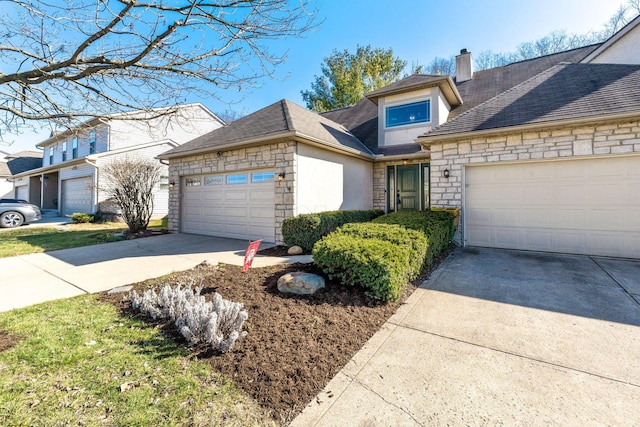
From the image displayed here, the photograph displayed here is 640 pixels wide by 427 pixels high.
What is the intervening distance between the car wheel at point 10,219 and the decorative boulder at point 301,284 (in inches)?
617

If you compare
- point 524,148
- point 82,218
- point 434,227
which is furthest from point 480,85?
point 82,218

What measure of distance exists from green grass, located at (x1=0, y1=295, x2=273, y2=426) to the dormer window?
31.7 feet

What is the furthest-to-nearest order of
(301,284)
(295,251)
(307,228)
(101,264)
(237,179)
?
(237,179) < (307,228) < (295,251) < (101,264) < (301,284)

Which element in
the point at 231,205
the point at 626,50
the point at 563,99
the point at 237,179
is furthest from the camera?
the point at 231,205

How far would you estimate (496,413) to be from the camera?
192cm

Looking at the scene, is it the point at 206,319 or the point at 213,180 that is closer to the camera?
the point at 206,319

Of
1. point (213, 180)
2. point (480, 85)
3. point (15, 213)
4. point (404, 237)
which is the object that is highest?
point (480, 85)

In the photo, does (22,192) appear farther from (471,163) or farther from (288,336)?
(471,163)

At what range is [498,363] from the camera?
2459mm

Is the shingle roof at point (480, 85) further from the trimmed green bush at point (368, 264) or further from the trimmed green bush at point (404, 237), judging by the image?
the trimmed green bush at point (368, 264)

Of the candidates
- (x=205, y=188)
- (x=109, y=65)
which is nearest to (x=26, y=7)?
(x=109, y=65)

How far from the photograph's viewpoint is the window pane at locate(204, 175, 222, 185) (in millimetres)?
9352

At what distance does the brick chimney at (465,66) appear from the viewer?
1246 centimetres

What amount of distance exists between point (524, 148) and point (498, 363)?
5.88 metres
